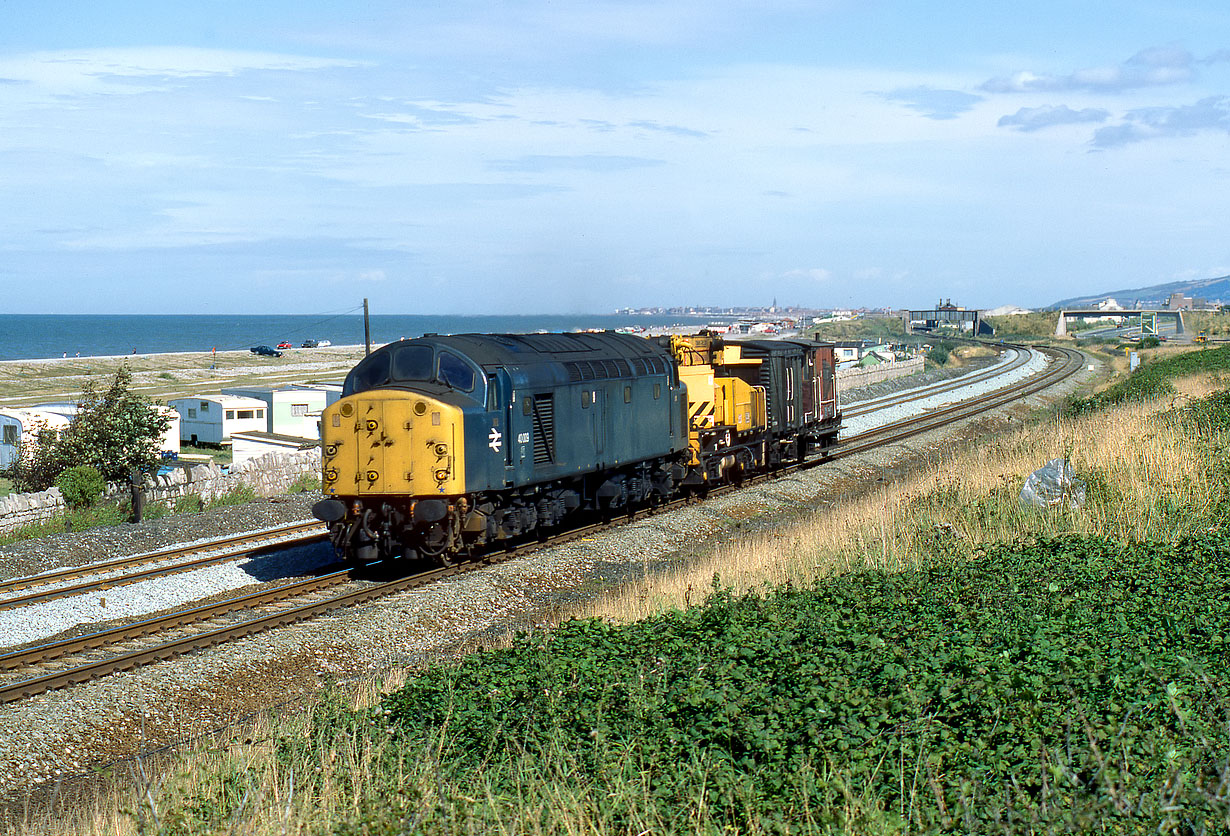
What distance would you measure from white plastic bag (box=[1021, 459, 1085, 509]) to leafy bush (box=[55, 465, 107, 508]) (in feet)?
65.3

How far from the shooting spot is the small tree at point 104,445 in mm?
31328

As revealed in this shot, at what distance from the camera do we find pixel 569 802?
263 inches

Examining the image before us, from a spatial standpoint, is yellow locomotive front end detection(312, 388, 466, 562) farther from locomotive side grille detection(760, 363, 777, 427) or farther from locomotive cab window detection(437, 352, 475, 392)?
locomotive side grille detection(760, 363, 777, 427)

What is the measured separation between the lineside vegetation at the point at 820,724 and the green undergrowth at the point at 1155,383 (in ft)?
77.5

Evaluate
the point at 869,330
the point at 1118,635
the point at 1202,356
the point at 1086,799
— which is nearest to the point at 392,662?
the point at 1118,635

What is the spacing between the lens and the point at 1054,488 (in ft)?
53.5

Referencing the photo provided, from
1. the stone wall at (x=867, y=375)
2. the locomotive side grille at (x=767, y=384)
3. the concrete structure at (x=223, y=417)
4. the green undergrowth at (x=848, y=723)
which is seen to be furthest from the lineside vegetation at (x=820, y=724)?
the stone wall at (x=867, y=375)

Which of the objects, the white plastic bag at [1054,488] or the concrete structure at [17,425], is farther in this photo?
the concrete structure at [17,425]

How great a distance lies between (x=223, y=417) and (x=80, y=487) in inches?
1153

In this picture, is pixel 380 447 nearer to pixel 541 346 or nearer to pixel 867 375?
pixel 541 346

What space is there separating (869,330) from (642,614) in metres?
188

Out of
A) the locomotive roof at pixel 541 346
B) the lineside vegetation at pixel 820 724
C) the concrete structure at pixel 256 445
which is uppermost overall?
the locomotive roof at pixel 541 346

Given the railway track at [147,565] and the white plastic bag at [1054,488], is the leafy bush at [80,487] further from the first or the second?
the white plastic bag at [1054,488]

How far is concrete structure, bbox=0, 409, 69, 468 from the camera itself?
4381 cm
